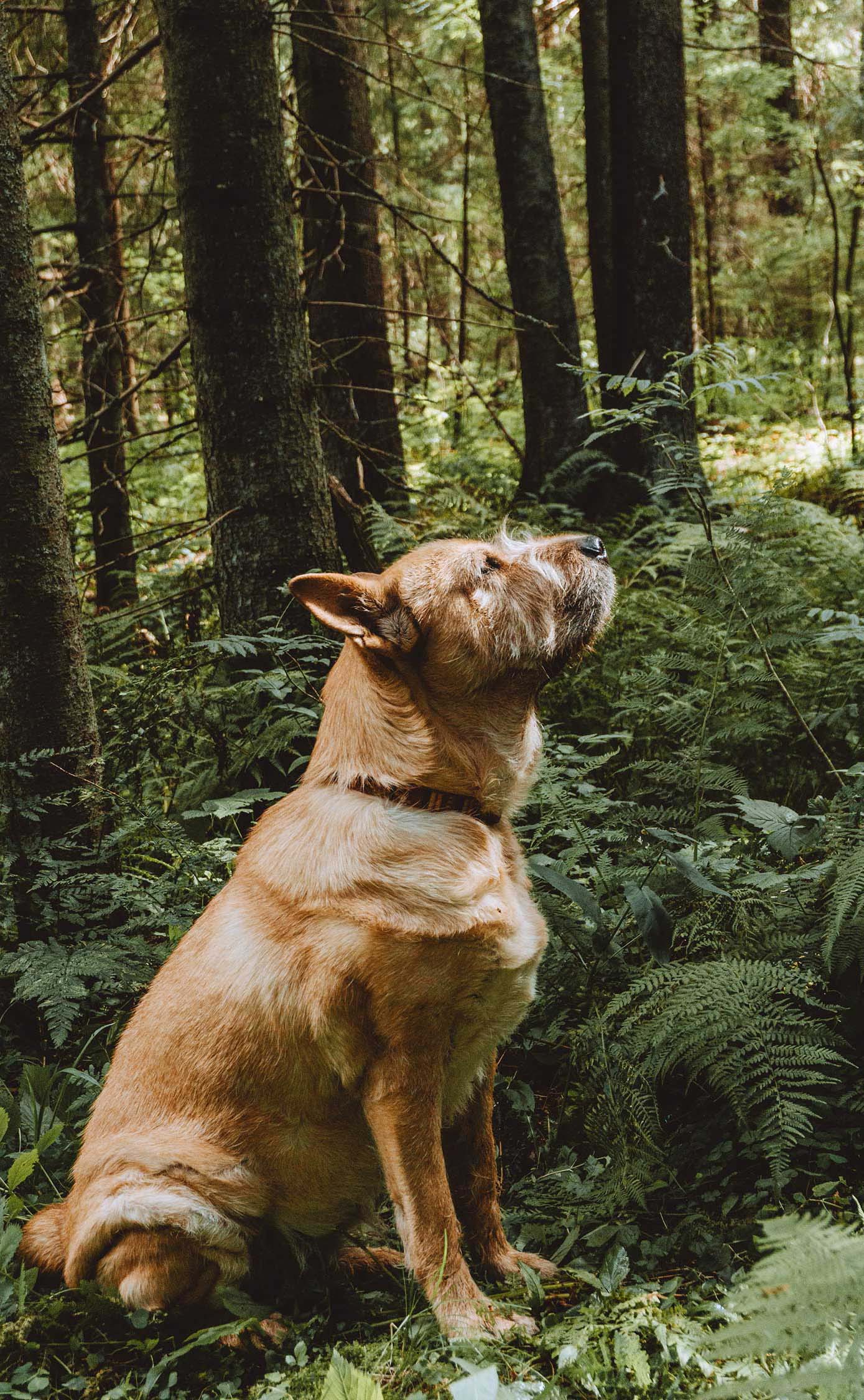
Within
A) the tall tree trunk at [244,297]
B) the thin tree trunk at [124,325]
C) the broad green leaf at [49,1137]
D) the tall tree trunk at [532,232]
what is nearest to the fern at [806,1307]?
the broad green leaf at [49,1137]

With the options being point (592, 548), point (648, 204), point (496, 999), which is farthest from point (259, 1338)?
point (648, 204)

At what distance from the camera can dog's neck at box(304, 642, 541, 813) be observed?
279 cm

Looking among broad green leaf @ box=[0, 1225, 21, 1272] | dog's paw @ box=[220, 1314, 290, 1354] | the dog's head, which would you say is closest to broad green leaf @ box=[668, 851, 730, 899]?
the dog's head

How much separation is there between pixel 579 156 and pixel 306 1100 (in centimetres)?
1705

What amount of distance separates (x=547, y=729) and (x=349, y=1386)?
8.95 feet

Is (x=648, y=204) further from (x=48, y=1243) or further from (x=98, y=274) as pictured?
(x=48, y=1243)

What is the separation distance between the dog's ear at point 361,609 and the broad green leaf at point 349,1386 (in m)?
1.68

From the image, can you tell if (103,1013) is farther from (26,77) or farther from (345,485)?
(26,77)

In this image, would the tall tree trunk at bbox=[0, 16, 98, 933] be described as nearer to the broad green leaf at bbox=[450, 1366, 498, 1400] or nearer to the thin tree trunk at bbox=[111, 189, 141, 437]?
the thin tree trunk at bbox=[111, 189, 141, 437]

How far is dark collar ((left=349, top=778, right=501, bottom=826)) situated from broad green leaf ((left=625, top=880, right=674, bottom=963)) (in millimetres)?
595

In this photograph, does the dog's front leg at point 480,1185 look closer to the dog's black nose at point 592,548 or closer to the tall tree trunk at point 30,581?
the dog's black nose at point 592,548

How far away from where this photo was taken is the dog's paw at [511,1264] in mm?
2850

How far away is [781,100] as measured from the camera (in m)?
19.9

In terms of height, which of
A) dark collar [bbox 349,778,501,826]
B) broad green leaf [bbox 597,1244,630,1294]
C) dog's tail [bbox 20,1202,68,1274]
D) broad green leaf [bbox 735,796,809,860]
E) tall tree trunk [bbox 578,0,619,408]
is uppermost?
tall tree trunk [bbox 578,0,619,408]
